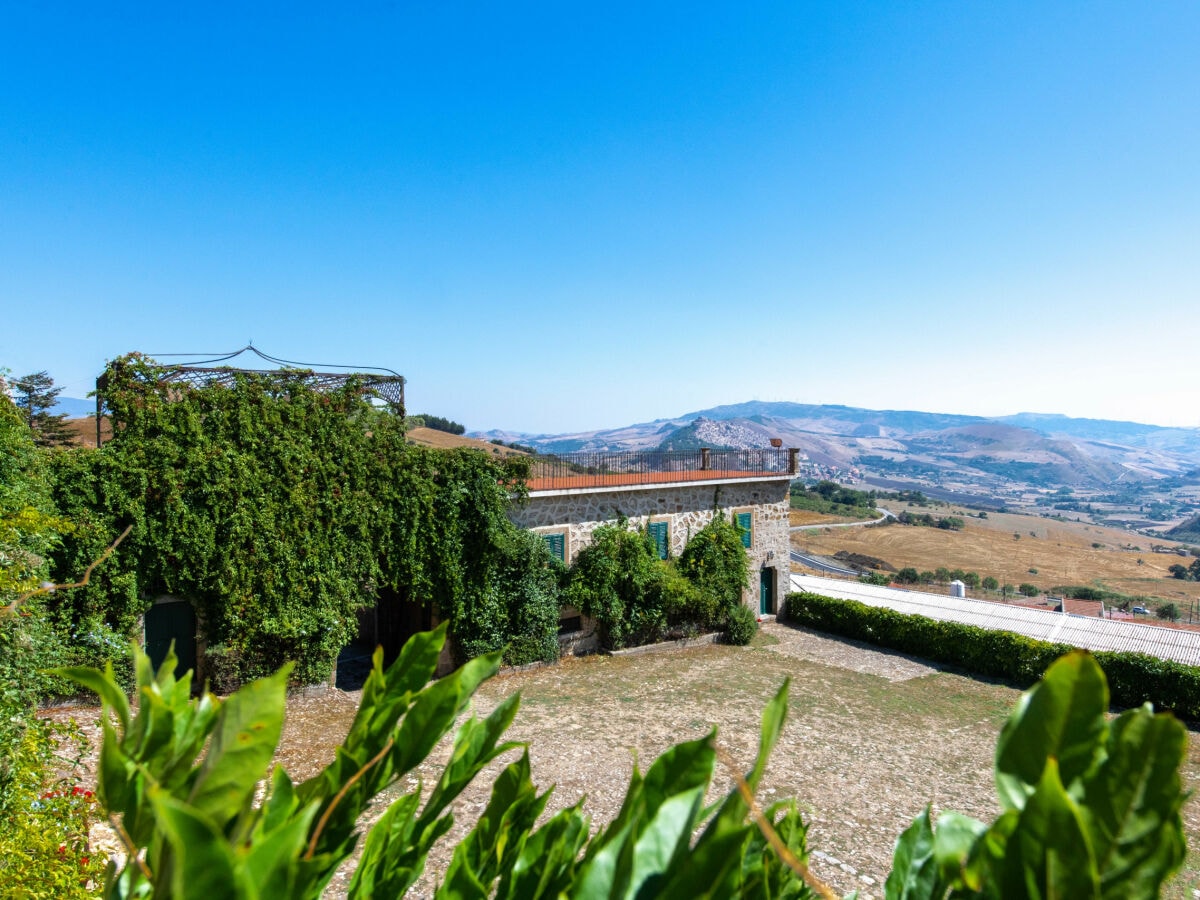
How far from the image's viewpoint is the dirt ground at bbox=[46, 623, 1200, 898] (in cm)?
836

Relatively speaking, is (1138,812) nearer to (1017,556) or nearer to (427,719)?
(427,719)

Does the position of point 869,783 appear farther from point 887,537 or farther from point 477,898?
point 887,537

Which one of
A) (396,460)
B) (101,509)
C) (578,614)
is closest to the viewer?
(101,509)

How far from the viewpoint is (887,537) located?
2886 inches

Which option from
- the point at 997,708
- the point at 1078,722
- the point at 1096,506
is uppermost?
the point at 1078,722

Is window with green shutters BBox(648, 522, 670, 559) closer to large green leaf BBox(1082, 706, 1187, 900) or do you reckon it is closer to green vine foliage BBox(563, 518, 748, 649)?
green vine foliage BBox(563, 518, 748, 649)

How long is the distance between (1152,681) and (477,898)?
17194mm

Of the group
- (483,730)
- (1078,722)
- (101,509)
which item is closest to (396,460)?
(101,509)

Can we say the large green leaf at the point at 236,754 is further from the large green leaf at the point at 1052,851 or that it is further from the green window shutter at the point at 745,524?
the green window shutter at the point at 745,524

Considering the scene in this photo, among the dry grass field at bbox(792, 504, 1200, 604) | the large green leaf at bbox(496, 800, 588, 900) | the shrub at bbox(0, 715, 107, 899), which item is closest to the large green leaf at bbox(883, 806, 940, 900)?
the large green leaf at bbox(496, 800, 588, 900)

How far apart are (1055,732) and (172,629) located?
13817 mm

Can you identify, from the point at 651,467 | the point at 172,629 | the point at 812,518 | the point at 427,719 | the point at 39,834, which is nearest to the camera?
the point at 427,719

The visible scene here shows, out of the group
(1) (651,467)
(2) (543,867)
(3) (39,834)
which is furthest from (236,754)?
(1) (651,467)

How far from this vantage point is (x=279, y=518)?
12039mm
